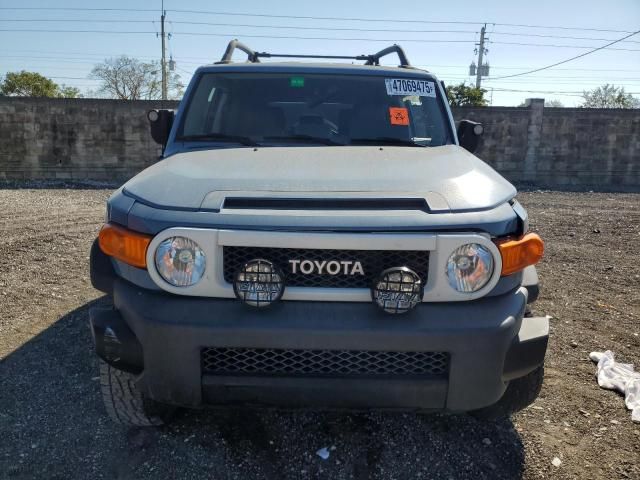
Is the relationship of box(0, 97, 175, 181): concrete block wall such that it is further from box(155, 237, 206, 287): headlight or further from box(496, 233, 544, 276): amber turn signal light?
box(496, 233, 544, 276): amber turn signal light

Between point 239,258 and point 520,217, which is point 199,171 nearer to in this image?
point 239,258

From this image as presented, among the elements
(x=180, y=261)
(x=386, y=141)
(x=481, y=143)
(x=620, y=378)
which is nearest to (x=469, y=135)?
(x=386, y=141)

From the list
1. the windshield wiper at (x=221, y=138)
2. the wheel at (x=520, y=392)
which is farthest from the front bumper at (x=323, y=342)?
the windshield wiper at (x=221, y=138)

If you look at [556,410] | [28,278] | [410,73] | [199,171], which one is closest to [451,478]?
[556,410]

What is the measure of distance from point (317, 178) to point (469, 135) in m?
1.78

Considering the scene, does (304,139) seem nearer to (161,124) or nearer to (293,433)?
(161,124)

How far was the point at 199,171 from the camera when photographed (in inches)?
100

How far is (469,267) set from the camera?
212 centimetres

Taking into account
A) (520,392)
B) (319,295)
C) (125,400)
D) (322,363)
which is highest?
(319,295)

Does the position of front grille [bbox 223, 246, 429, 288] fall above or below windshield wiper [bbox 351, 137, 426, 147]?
below

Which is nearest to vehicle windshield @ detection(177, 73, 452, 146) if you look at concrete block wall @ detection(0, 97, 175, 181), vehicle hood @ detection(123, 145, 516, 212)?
vehicle hood @ detection(123, 145, 516, 212)

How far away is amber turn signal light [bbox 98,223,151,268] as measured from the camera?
215 centimetres

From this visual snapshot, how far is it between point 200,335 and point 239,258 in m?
0.33

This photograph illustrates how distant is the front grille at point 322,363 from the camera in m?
2.12
